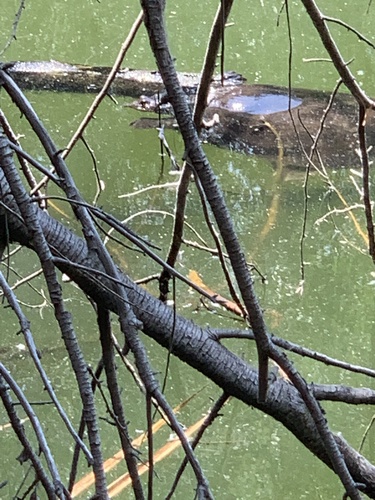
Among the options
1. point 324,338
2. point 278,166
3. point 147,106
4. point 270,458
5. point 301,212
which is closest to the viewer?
point 270,458

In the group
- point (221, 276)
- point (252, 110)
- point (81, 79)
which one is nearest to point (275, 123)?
point (252, 110)

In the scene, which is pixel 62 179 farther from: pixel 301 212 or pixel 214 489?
pixel 301 212

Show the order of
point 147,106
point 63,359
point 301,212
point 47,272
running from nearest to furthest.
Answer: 1. point 47,272
2. point 63,359
3. point 301,212
4. point 147,106

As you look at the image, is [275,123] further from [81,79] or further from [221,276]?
[221,276]

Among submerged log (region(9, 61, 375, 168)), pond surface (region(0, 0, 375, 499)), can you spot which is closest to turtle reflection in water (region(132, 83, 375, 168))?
submerged log (region(9, 61, 375, 168))

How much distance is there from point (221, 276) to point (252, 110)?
130 cm

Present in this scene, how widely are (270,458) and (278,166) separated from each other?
4.97ft

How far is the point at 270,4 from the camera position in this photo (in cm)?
479

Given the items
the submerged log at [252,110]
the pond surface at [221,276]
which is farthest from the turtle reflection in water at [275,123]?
the pond surface at [221,276]

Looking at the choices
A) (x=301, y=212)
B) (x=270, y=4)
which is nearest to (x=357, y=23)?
(x=270, y=4)

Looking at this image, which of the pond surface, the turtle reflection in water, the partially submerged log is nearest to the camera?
the pond surface

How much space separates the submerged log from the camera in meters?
3.11

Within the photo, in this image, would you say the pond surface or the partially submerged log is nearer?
the pond surface

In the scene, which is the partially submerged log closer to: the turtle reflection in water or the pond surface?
the pond surface
